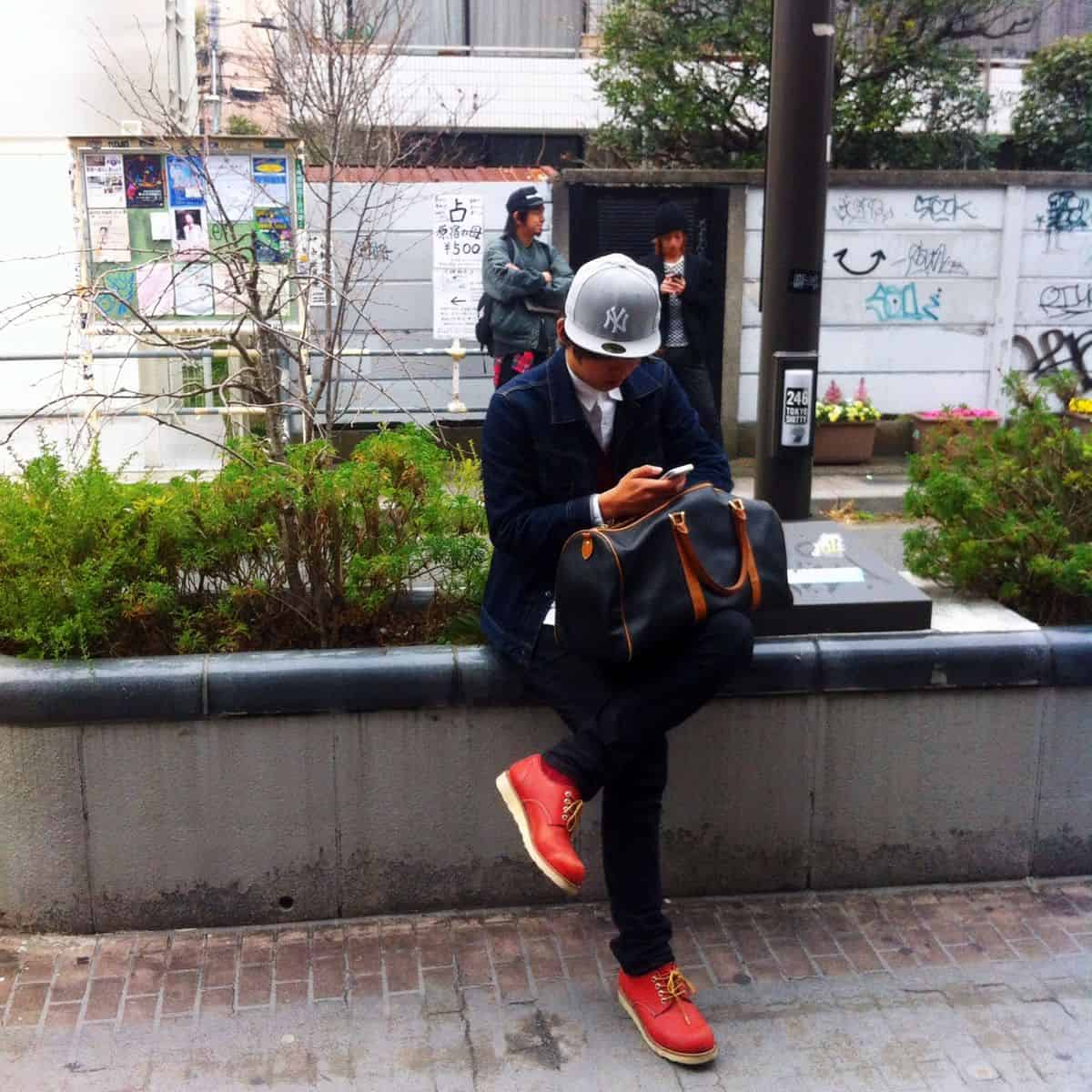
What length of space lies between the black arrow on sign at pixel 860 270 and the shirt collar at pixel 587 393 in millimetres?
7385

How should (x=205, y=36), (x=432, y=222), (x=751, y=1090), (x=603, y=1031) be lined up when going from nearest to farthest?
1. (x=751, y=1090)
2. (x=603, y=1031)
3. (x=432, y=222)
4. (x=205, y=36)

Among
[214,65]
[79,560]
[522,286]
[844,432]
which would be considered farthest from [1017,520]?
[214,65]

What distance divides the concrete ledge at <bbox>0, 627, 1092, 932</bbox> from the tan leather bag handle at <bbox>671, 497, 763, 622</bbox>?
23.3 inches

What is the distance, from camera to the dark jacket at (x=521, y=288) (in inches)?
350

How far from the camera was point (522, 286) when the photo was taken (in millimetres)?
8867

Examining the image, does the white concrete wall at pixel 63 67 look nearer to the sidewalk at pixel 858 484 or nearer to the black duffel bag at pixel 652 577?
the sidewalk at pixel 858 484

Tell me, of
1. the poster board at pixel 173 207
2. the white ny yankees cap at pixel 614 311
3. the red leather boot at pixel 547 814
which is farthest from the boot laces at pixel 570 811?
the poster board at pixel 173 207

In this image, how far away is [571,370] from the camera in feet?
12.0

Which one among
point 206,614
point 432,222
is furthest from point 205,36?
point 206,614

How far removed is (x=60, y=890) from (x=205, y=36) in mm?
18354

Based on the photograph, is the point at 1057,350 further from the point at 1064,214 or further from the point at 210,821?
the point at 210,821

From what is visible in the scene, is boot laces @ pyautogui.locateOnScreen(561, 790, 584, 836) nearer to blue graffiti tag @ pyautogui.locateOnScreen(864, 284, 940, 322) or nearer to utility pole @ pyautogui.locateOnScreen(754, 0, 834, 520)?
utility pole @ pyautogui.locateOnScreen(754, 0, 834, 520)

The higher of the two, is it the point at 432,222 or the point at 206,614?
the point at 432,222

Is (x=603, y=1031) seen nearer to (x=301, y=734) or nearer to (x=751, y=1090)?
(x=751, y=1090)
